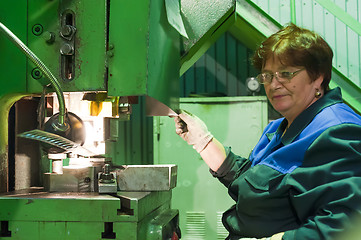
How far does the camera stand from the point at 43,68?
945 millimetres

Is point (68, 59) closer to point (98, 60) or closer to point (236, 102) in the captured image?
point (98, 60)

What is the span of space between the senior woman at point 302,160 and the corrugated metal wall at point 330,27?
173 centimetres

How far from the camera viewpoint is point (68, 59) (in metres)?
1.08

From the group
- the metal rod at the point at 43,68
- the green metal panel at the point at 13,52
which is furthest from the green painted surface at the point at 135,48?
the green metal panel at the point at 13,52

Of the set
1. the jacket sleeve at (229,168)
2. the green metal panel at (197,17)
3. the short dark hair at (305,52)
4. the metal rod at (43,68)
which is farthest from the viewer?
the jacket sleeve at (229,168)

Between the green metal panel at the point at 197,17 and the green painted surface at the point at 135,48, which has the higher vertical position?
the green metal panel at the point at 197,17

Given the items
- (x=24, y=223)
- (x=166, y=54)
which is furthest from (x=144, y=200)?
(x=166, y=54)

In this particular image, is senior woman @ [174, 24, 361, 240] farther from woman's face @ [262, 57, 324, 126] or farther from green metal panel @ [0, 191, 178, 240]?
green metal panel @ [0, 191, 178, 240]

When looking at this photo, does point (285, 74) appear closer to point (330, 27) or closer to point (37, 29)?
point (37, 29)

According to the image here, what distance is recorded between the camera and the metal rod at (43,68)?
92 cm

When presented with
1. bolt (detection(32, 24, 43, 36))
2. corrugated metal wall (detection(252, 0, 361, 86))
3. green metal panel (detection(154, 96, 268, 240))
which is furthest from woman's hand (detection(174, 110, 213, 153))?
corrugated metal wall (detection(252, 0, 361, 86))

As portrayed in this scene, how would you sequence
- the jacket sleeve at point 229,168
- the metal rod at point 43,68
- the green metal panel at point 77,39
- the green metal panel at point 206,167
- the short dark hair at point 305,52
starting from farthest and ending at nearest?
the green metal panel at point 206,167 → the jacket sleeve at point 229,168 → the short dark hair at point 305,52 → the green metal panel at point 77,39 → the metal rod at point 43,68

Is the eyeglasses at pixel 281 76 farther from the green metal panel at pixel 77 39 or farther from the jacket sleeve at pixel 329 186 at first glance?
the green metal panel at pixel 77 39

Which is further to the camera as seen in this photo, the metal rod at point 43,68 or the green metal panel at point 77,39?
the green metal panel at point 77,39
